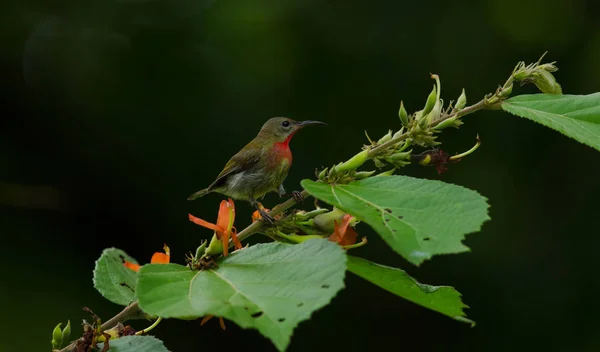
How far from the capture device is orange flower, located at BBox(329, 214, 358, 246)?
53.4 inches

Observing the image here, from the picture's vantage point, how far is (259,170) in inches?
105

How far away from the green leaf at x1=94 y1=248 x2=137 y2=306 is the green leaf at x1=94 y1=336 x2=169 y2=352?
1.17ft

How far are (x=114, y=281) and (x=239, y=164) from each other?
109 centimetres

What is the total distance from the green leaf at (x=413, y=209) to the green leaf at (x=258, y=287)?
85 mm

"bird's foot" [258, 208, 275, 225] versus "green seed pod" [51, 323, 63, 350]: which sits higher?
"bird's foot" [258, 208, 275, 225]

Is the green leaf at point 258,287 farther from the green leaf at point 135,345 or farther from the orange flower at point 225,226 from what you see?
the green leaf at point 135,345

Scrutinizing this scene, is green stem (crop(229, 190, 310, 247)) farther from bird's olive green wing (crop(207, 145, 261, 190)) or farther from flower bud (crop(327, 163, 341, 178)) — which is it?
bird's olive green wing (crop(207, 145, 261, 190))

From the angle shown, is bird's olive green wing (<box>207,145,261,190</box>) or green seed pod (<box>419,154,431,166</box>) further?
bird's olive green wing (<box>207,145,261,190</box>)

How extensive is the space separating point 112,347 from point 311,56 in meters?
5.01

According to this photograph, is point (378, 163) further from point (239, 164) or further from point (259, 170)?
point (239, 164)

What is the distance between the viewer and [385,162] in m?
1.45

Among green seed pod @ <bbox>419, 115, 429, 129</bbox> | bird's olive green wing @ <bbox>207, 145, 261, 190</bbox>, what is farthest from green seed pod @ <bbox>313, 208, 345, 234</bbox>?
bird's olive green wing @ <bbox>207, 145, 261, 190</bbox>

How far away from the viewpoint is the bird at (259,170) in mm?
2602

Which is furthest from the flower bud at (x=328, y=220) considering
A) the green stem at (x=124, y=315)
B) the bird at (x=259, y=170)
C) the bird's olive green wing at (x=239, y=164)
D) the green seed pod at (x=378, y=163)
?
the bird's olive green wing at (x=239, y=164)
